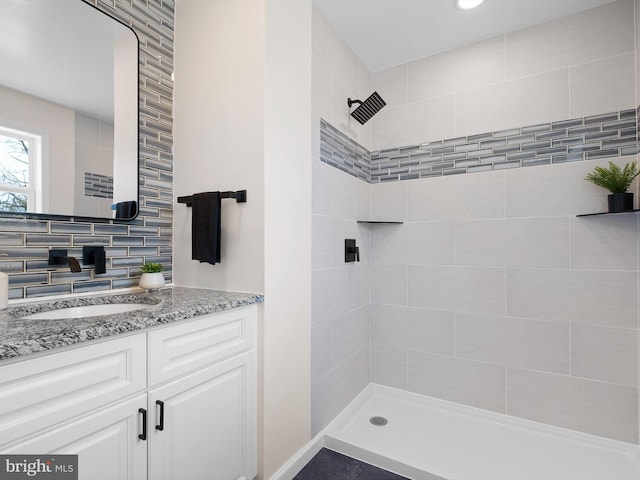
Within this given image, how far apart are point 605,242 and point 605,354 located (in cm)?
→ 63

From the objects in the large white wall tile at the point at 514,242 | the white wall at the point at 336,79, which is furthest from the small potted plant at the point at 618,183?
the white wall at the point at 336,79

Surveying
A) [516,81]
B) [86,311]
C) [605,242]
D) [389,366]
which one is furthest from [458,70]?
[86,311]

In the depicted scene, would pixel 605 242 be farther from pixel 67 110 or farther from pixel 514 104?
pixel 67 110

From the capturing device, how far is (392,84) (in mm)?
2494

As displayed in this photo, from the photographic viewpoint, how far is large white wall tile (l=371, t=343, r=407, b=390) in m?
2.43

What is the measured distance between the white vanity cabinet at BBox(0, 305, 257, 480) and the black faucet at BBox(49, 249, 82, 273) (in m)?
0.53

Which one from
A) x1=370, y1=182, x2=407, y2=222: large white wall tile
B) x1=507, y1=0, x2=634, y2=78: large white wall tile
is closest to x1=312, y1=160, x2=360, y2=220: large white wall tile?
x1=370, y1=182, x2=407, y2=222: large white wall tile

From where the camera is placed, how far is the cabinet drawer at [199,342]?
1.07m

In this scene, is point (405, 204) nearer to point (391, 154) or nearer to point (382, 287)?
point (391, 154)

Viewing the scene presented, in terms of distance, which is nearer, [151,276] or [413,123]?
[151,276]

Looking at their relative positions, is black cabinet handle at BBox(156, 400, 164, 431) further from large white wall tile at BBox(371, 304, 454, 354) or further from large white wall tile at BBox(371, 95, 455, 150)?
large white wall tile at BBox(371, 95, 455, 150)

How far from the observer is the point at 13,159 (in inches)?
47.9

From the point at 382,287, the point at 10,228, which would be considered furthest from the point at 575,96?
the point at 10,228

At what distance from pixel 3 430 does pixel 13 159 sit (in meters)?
0.97
